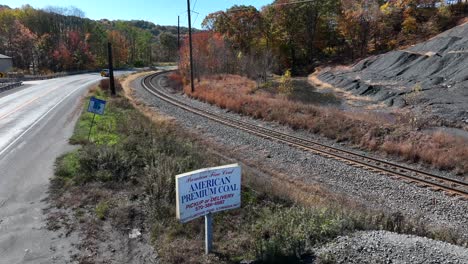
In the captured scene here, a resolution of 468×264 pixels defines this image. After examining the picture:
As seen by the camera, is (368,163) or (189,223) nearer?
(189,223)

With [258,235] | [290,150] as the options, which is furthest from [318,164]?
[258,235]

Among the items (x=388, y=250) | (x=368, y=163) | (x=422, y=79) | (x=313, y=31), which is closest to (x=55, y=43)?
(x=313, y=31)

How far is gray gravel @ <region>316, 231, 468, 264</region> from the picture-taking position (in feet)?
16.4

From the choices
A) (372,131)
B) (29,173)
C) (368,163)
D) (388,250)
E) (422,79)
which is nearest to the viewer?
(388,250)

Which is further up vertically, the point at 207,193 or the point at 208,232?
the point at 207,193

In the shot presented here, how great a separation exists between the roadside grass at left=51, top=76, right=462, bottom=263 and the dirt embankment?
17.1 meters

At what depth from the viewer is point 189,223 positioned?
723 centimetres

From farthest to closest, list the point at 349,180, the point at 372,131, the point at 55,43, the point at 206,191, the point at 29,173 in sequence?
the point at 55,43 → the point at 372,131 → the point at 349,180 → the point at 29,173 → the point at 206,191

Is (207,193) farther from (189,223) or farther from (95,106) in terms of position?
(95,106)

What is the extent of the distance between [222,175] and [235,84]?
109 feet

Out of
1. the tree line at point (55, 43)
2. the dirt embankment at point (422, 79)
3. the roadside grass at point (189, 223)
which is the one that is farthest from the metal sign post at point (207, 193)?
the tree line at point (55, 43)

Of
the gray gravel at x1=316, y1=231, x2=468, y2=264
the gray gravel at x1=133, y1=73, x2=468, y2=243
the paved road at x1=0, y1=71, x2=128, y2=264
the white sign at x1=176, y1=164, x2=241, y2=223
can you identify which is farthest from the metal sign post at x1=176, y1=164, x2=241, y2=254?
→ the gray gravel at x1=133, y1=73, x2=468, y2=243

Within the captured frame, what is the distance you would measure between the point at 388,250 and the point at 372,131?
13932 millimetres

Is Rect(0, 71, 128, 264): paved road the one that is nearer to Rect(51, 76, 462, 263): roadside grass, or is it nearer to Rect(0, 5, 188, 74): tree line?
Rect(51, 76, 462, 263): roadside grass
